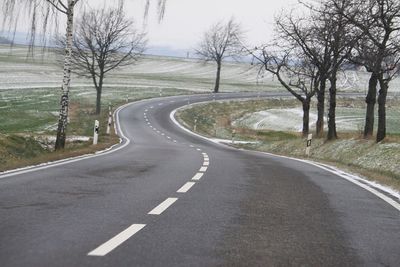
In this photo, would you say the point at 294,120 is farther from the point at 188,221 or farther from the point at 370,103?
→ the point at 188,221

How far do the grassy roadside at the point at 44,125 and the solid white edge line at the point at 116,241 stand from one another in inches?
267

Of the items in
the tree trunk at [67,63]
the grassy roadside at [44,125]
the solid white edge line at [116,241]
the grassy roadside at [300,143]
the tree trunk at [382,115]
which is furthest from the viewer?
the tree trunk at [382,115]

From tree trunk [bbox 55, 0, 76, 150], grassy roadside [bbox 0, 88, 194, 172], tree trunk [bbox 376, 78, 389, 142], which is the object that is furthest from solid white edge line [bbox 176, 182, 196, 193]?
tree trunk [bbox 376, 78, 389, 142]

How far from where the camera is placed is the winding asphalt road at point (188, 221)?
4965 mm

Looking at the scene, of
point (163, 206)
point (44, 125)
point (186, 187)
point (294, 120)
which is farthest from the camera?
point (294, 120)

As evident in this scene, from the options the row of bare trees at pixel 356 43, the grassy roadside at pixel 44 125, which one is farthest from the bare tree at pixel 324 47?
the grassy roadside at pixel 44 125

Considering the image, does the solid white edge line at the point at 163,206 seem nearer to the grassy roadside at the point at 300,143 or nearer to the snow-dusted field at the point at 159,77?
the grassy roadside at the point at 300,143

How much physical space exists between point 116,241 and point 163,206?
2.27m

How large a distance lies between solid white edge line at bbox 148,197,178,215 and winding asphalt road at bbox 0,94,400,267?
15 mm

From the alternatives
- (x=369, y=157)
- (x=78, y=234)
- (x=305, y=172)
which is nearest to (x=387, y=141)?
(x=369, y=157)

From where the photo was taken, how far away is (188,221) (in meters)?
6.59

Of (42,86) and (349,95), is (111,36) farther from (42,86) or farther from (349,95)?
(349,95)

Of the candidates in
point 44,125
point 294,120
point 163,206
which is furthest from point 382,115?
point 294,120

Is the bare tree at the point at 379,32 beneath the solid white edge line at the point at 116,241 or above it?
above
